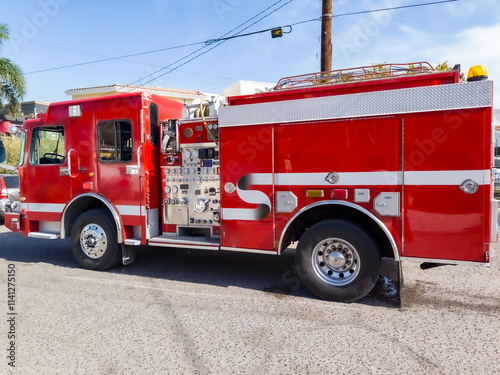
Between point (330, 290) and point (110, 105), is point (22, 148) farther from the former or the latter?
Result: point (330, 290)

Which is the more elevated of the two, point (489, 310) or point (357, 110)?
point (357, 110)

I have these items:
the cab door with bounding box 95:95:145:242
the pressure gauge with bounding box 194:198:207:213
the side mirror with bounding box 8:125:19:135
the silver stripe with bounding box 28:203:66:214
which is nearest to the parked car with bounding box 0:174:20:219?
the side mirror with bounding box 8:125:19:135

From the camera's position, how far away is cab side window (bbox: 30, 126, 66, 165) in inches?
253

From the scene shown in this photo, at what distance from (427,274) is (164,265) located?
4.08 m

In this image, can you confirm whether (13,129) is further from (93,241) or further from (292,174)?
(292,174)

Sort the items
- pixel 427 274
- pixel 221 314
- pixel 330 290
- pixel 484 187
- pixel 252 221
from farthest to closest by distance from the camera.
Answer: pixel 427 274, pixel 252 221, pixel 330 290, pixel 221 314, pixel 484 187

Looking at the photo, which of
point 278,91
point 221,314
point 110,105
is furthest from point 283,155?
point 110,105

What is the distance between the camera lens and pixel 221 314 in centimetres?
436

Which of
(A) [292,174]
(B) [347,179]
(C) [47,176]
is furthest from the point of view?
(C) [47,176]

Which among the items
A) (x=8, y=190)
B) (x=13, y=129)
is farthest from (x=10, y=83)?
(x=13, y=129)

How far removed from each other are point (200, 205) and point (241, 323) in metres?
2.01

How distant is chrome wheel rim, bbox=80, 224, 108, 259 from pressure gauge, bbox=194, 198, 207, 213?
1.58 meters

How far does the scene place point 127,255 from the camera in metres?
6.16

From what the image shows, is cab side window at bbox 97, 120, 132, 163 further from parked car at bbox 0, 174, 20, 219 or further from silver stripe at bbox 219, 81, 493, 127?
parked car at bbox 0, 174, 20, 219
